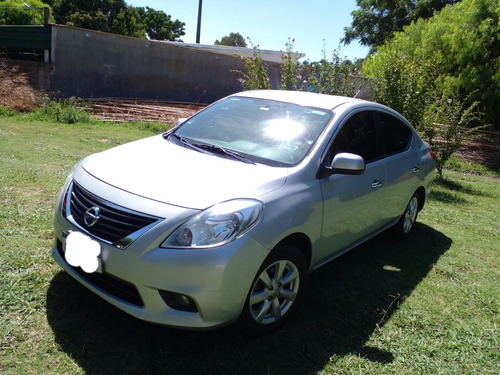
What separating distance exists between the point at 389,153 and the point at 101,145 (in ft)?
20.7

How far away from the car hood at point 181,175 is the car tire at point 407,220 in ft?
8.23

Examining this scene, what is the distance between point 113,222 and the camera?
2.73 m

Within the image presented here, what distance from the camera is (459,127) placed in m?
9.31

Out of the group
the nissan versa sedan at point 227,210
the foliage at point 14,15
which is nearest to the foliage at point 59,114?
the nissan versa sedan at point 227,210

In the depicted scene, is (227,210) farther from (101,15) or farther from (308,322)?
(101,15)

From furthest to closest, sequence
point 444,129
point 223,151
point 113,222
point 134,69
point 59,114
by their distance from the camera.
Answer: point 134,69 → point 59,114 → point 444,129 → point 223,151 → point 113,222

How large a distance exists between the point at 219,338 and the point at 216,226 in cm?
87

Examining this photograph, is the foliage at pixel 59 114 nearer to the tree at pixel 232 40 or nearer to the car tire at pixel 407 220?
the car tire at pixel 407 220

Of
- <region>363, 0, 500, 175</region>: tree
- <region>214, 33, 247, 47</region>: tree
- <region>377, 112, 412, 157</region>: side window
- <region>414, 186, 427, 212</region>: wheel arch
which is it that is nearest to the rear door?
<region>377, 112, 412, 157</region>: side window

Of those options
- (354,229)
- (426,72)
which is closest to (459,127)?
(426,72)

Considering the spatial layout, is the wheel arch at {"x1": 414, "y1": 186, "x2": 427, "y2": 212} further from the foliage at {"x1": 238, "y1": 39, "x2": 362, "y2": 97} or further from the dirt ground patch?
the dirt ground patch

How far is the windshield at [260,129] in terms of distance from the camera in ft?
11.7

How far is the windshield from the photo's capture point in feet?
11.7

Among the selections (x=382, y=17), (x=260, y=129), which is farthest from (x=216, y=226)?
(x=382, y=17)
